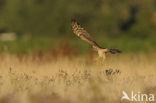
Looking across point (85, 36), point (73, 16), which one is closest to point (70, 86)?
point (85, 36)

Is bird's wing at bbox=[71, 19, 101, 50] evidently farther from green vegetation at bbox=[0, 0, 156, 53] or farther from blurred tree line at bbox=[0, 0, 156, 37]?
blurred tree line at bbox=[0, 0, 156, 37]

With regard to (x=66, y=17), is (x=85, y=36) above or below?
below

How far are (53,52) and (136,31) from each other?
4730 cm

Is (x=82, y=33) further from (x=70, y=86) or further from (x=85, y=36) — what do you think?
(x=70, y=86)

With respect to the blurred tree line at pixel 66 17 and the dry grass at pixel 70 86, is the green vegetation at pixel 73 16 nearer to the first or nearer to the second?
the blurred tree line at pixel 66 17

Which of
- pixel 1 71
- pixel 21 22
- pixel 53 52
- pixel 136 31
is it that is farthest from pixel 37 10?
pixel 1 71

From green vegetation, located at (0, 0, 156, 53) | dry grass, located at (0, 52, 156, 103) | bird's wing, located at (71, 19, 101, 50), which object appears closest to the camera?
dry grass, located at (0, 52, 156, 103)

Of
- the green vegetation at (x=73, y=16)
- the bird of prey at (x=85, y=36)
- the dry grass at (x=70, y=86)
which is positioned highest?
the green vegetation at (x=73, y=16)

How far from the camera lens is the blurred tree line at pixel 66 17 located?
60.7m

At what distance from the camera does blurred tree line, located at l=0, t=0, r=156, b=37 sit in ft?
199


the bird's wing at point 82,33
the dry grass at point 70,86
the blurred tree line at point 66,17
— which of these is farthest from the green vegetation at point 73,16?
the bird's wing at point 82,33

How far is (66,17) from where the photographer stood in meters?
59.7

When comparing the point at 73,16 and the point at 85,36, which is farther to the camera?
the point at 73,16

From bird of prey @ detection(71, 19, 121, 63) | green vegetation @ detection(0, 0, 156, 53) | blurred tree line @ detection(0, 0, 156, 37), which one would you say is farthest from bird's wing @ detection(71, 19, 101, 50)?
blurred tree line @ detection(0, 0, 156, 37)
